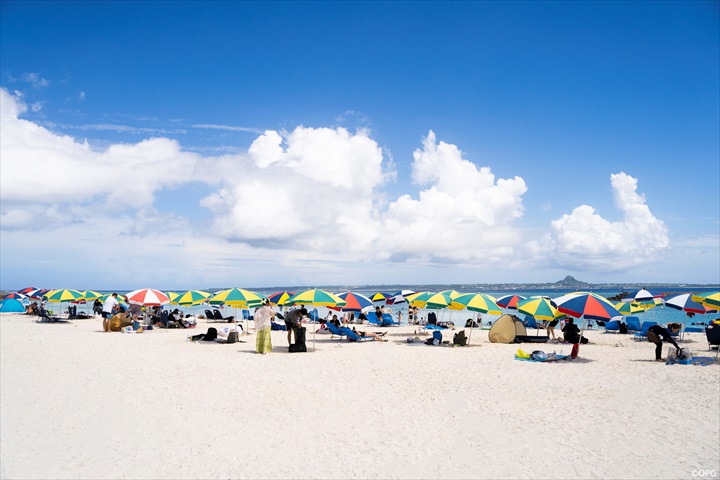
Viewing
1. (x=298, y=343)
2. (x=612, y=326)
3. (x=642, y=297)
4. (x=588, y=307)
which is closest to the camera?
(x=588, y=307)

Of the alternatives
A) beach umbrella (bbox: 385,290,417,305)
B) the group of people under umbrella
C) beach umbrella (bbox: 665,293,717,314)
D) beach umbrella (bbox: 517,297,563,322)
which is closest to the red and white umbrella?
the group of people under umbrella

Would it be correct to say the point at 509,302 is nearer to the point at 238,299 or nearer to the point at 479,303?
the point at 479,303

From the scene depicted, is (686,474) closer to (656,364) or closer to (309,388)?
(309,388)

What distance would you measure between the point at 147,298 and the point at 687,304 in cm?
2106

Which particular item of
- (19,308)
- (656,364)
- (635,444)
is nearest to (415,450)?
(635,444)

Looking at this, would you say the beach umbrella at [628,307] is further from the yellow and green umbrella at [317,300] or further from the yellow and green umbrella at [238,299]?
the yellow and green umbrella at [238,299]

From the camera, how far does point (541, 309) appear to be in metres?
16.0

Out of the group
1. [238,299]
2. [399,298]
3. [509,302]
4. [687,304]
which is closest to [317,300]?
[238,299]

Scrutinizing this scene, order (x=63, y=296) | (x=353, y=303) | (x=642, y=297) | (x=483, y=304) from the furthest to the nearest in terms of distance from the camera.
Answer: (x=63, y=296)
(x=642, y=297)
(x=353, y=303)
(x=483, y=304)

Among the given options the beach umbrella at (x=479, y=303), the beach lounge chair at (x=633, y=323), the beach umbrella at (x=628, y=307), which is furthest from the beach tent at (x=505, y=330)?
the beach lounge chair at (x=633, y=323)

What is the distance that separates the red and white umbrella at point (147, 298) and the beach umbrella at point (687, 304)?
65.8 feet

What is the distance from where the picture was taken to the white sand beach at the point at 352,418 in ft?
19.4

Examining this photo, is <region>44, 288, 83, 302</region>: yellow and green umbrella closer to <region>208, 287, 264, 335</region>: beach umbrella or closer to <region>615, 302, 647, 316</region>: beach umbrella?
<region>208, 287, 264, 335</region>: beach umbrella

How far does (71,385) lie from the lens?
9977mm
